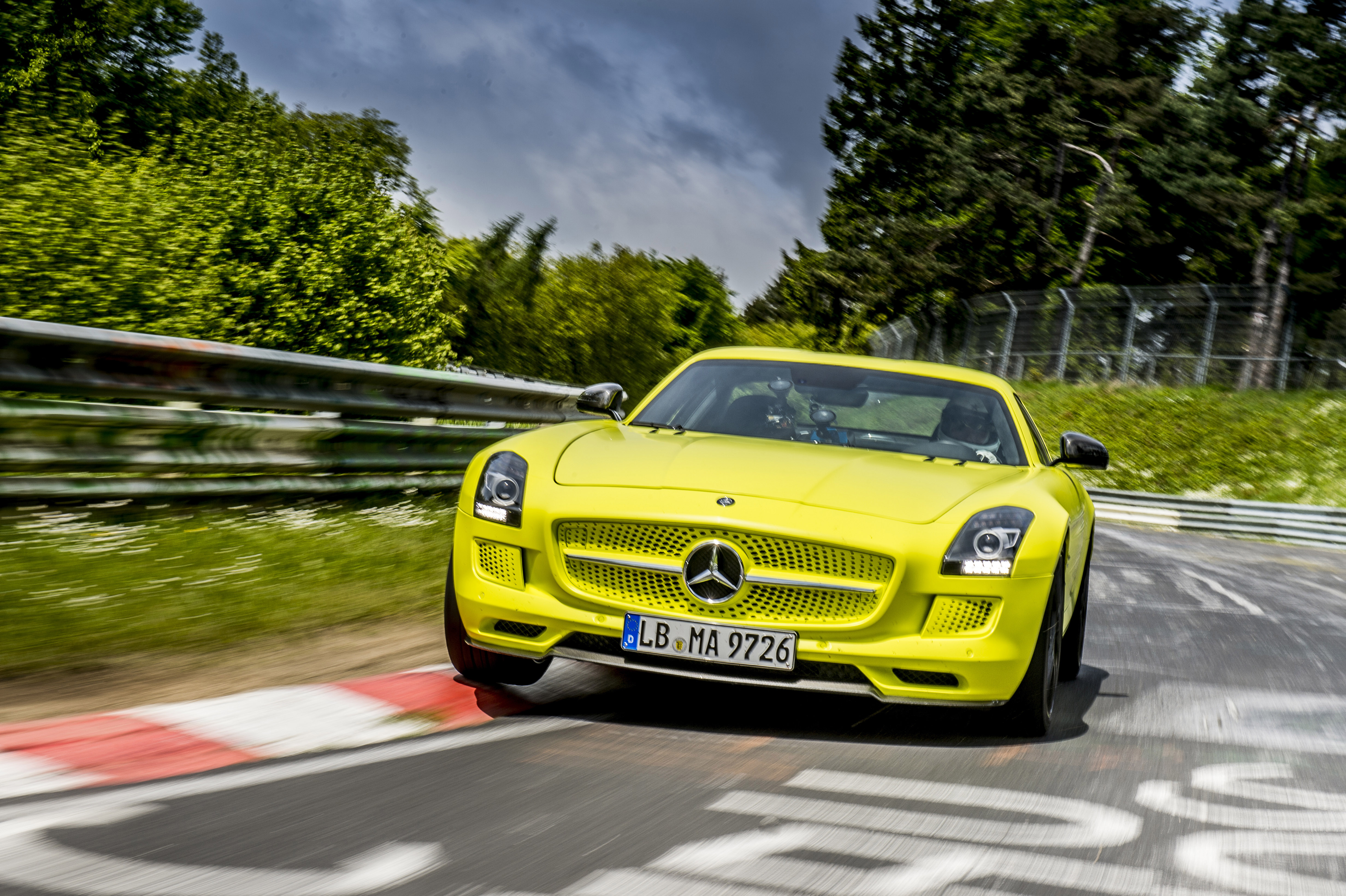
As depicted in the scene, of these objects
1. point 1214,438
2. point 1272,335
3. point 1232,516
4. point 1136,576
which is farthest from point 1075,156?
point 1136,576

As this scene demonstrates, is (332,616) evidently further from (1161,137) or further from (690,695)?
(1161,137)

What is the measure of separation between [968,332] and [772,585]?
3951 cm

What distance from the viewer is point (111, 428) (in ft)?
22.0

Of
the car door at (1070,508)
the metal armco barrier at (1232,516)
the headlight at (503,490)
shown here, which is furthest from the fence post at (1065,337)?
the headlight at (503,490)

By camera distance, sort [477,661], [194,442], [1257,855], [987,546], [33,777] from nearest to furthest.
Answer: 1. [33,777]
2. [1257,855]
3. [987,546]
4. [477,661]
5. [194,442]

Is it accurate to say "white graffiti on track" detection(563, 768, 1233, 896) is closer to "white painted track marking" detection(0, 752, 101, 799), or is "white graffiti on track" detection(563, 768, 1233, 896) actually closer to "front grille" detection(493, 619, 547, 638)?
"front grille" detection(493, 619, 547, 638)

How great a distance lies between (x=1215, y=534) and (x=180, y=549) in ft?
70.3

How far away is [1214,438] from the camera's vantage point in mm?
34500

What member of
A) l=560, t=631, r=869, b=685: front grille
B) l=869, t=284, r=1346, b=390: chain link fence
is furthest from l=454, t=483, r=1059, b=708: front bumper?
l=869, t=284, r=1346, b=390: chain link fence

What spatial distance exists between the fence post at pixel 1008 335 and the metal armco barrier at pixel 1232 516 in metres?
13.5

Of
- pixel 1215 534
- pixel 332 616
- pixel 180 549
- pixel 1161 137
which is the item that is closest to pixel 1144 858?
pixel 332 616

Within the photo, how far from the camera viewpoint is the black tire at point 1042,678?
488cm

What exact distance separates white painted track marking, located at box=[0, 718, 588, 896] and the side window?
12.6 feet

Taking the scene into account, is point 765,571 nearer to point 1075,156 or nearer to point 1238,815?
point 1238,815
